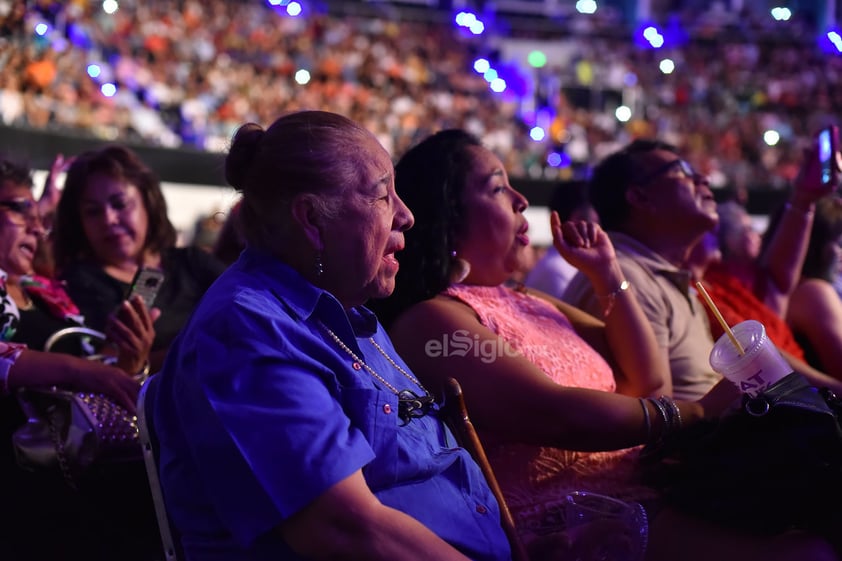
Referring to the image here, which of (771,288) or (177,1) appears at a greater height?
(177,1)

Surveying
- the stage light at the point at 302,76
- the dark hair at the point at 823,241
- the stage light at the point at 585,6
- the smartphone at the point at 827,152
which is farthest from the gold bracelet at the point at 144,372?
the stage light at the point at 585,6

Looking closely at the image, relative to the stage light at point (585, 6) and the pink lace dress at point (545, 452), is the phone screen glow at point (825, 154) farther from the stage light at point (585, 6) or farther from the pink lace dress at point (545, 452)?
the stage light at point (585, 6)

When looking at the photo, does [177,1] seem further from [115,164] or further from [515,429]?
[515,429]

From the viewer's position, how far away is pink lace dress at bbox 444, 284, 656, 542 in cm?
191

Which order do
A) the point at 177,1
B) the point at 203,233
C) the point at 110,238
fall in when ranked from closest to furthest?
the point at 110,238 → the point at 203,233 → the point at 177,1

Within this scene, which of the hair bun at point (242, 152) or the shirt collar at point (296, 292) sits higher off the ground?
the hair bun at point (242, 152)

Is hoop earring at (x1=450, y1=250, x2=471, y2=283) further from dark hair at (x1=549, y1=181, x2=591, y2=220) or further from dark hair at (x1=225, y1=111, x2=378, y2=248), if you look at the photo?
dark hair at (x1=549, y1=181, x2=591, y2=220)

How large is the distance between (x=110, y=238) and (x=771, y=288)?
244 centimetres

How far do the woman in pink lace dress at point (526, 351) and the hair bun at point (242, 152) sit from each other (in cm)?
57

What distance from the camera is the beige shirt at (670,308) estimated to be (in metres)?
2.58

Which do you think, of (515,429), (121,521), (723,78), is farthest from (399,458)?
(723,78)

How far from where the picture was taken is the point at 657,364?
2.31 meters

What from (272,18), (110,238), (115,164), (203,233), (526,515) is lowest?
(203,233)

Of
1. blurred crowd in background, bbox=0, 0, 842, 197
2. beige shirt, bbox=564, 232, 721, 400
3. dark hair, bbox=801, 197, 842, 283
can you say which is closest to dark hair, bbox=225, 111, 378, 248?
beige shirt, bbox=564, 232, 721, 400
